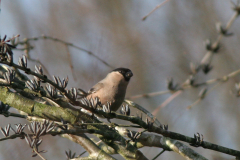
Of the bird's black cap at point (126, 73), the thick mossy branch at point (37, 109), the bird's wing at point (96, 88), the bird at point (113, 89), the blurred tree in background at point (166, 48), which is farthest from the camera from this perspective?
the blurred tree in background at point (166, 48)

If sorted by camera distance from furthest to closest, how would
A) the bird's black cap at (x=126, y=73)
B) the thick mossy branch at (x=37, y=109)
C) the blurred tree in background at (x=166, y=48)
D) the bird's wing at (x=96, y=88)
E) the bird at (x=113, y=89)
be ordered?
the blurred tree in background at (x=166, y=48)
the bird's black cap at (x=126, y=73)
the bird's wing at (x=96, y=88)
the bird at (x=113, y=89)
the thick mossy branch at (x=37, y=109)

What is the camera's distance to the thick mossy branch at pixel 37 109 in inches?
97.9

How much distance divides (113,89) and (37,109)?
1.91 meters

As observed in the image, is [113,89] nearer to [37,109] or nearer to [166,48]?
[37,109]

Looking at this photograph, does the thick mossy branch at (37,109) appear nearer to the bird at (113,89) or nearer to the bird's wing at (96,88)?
the bird at (113,89)

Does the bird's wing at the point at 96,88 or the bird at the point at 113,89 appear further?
the bird's wing at the point at 96,88

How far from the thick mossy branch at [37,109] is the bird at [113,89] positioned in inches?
61.9

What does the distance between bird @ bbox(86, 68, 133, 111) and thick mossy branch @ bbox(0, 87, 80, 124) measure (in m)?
1.57

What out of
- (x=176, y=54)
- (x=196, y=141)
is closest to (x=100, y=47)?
(x=196, y=141)

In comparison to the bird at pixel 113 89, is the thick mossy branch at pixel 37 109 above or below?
above

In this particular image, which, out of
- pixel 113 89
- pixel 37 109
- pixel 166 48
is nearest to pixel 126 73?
pixel 113 89

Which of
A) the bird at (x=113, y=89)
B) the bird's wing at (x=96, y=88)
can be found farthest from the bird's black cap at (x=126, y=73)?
the bird's wing at (x=96, y=88)

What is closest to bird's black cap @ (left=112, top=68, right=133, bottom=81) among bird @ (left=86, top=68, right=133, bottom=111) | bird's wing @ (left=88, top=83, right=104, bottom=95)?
bird @ (left=86, top=68, right=133, bottom=111)

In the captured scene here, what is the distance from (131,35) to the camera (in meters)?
10.1
